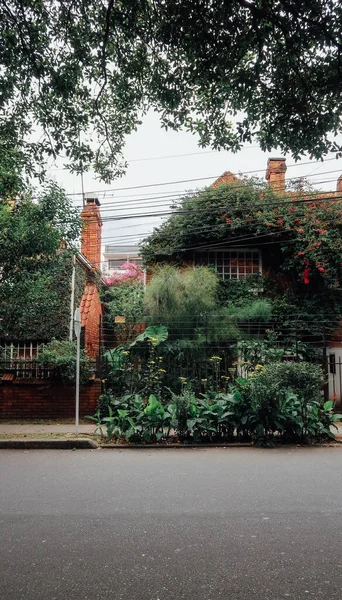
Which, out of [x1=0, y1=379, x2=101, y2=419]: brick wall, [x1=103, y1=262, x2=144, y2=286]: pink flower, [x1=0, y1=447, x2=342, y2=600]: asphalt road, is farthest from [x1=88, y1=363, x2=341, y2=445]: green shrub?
[x1=103, y1=262, x2=144, y2=286]: pink flower

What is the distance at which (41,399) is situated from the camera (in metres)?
11.4

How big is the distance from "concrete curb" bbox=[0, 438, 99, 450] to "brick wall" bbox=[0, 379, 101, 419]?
7.57 ft

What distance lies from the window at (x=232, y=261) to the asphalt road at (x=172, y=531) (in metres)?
9.66

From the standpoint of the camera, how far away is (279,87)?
17.1ft

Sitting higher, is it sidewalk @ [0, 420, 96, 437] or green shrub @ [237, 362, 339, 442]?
green shrub @ [237, 362, 339, 442]

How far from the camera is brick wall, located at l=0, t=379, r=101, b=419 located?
1131 centimetres

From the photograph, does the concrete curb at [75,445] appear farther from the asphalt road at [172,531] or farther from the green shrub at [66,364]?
the green shrub at [66,364]

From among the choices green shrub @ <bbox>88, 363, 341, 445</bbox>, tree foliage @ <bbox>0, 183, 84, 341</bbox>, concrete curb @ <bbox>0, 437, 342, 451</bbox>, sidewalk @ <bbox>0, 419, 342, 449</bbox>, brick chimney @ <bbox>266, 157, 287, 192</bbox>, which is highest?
brick chimney @ <bbox>266, 157, 287, 192</bbox>

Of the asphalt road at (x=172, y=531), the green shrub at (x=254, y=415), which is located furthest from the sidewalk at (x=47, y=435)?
the asphalt road at (x=172, y=531)

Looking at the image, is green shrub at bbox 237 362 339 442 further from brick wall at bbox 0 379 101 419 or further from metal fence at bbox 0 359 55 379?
metal fence at bbox 0 359 55 379

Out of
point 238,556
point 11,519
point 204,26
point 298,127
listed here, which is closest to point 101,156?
point 204,26

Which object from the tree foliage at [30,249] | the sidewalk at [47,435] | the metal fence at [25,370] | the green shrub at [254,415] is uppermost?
the tree foliage at [30,249]

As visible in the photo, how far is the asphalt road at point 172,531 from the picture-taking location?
11.0 feet

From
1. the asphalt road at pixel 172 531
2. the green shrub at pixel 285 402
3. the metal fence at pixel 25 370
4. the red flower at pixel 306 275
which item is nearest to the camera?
the asphalt road at pixel 172 531
